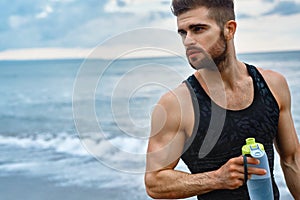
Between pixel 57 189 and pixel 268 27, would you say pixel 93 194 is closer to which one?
pixel 57 189

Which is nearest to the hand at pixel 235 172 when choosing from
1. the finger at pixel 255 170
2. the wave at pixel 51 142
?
the finger at pixel 255 170

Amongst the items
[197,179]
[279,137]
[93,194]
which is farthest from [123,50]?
[93,194]

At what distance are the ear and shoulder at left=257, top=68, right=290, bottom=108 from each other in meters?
0.22

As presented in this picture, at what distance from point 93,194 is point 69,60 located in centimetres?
1131

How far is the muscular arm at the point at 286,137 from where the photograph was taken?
6.85 feet

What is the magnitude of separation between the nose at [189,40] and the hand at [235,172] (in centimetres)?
46

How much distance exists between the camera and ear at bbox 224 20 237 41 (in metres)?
2.01

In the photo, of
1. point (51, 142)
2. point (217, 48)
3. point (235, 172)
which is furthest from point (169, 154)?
point (51, 142)

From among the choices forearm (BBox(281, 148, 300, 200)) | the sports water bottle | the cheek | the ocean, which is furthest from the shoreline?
the sports water bottle

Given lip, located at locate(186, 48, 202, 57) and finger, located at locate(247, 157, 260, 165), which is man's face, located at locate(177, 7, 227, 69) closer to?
lip, located at locate(186, 48, 202, 57)

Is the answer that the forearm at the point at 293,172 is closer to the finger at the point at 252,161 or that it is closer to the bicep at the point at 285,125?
the bicep at the point at 285,125

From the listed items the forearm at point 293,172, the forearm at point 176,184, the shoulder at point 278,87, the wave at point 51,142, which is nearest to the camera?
the forearm at point 176,184

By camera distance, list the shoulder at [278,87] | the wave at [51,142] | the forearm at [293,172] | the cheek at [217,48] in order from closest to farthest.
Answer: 1. the cheek at [217,48]
2. the shoulder at [278,87]
3. the forearm at [293,172]
4. the wave at [51,142]

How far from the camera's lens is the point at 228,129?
1.97 meters
